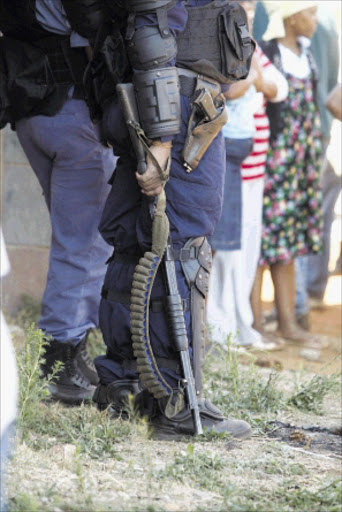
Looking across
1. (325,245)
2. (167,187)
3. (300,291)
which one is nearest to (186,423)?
(167,187)

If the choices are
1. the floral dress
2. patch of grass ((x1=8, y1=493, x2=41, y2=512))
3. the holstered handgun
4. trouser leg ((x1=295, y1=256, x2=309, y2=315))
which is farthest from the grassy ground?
trouser leg ((x1=295, y1=256, x2=309, y2=315))

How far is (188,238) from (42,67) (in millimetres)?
942

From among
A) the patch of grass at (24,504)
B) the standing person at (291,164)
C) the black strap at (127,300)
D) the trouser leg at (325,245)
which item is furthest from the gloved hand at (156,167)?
the trouser leg at (325,245)

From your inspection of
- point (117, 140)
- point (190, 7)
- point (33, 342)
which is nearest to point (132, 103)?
point (117, 140)

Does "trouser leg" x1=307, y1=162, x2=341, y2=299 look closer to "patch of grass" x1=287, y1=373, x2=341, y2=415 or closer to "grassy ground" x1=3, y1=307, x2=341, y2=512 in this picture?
"patch of grass" x1=287, y1=373, x2=341, y2=415

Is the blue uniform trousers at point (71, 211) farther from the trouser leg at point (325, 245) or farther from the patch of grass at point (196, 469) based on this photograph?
the trouser leg at point (325, 245)

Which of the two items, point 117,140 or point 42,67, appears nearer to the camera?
point 117,140

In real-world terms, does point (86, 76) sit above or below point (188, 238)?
above

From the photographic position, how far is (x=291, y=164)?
19.8ft

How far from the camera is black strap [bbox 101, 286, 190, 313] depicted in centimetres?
331

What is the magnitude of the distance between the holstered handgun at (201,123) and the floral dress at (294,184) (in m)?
2.68

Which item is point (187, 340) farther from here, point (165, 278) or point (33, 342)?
point (33, 342)

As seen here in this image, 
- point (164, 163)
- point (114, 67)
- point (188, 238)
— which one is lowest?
point (188, 238)

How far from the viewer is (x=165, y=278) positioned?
3283mm
